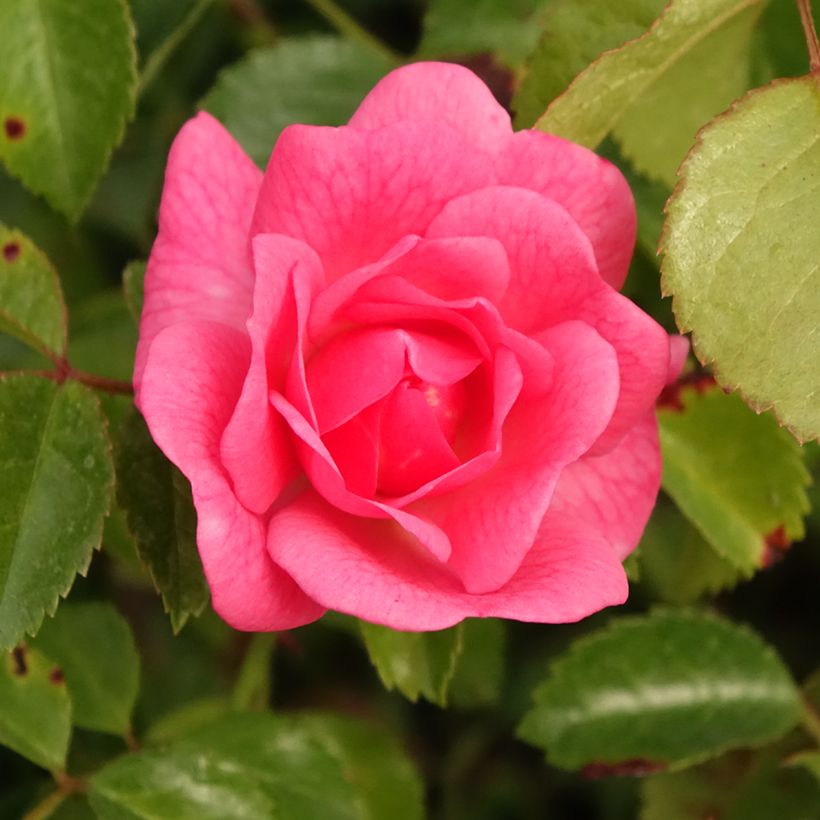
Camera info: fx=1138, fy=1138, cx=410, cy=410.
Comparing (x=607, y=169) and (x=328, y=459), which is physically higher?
(x=607, y=169)

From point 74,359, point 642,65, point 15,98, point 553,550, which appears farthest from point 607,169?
point 74,359

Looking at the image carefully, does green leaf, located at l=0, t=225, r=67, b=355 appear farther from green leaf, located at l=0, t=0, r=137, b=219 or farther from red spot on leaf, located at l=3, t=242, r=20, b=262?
green leaf, located at l=0, t=0, r=137, b=219

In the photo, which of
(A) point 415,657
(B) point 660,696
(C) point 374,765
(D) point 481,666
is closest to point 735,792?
(B) point 660,696

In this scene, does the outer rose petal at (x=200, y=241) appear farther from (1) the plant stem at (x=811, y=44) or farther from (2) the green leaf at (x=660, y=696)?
(2) the green leaf at (x=660, y=696)

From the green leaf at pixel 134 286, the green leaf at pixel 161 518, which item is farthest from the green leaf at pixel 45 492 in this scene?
the green leaf at pixel 134 286

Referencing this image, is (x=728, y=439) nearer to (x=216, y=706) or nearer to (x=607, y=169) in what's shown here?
(x=607, y=169)

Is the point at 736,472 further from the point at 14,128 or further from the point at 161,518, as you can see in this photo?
the point at 14,128

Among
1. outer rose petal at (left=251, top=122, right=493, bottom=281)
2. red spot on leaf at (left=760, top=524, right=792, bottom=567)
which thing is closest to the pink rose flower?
outer rose petal at (left=251, top=122, right=493, bottom=281)
